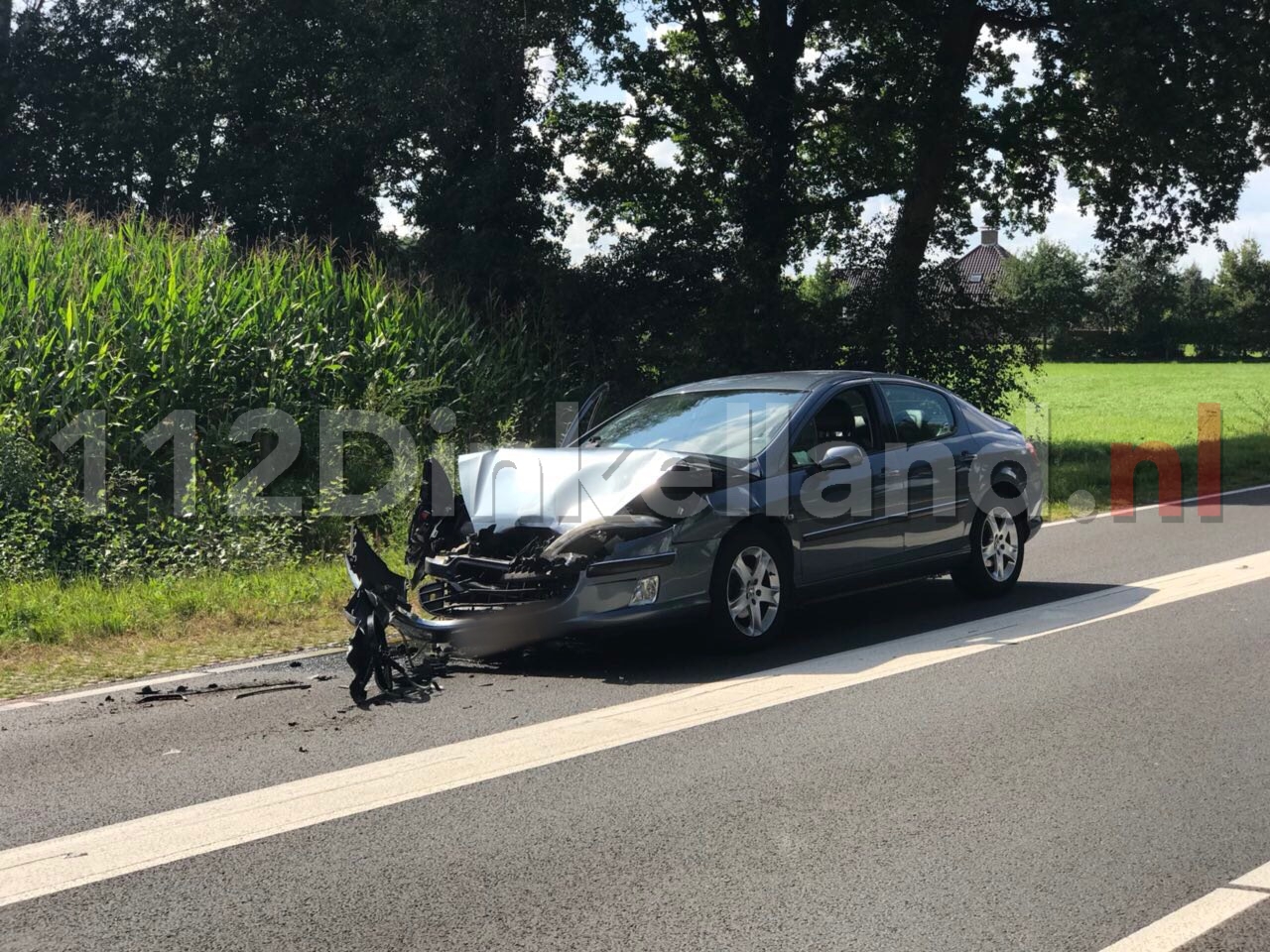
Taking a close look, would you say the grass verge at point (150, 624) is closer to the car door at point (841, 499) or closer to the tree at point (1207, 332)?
the car door at point (841, 499)

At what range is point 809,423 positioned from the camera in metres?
8.70

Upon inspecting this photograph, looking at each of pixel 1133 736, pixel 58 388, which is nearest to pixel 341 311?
pixel 58 388

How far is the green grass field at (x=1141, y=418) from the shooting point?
19.2 m

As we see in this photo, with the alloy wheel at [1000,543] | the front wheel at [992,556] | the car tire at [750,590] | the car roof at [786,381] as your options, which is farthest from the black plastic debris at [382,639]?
the alloy wheel at [1000,543]

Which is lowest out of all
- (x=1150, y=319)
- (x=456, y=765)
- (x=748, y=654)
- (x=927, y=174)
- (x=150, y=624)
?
(x=456, y=765)

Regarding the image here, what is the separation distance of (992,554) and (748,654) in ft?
8.93

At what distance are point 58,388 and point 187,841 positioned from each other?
867 cm

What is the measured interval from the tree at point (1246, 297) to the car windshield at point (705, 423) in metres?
73.5

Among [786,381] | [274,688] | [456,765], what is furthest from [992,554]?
[456,765]

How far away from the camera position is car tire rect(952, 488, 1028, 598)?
32.0ft

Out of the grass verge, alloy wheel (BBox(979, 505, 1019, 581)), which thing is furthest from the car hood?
alloy wheel (BBox(979, 505, 1019, 581))

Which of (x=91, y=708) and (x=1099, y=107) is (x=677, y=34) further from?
(x=91, y=708)

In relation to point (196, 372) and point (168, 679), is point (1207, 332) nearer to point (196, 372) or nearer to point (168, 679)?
point (196, 372)

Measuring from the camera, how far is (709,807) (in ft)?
16.8
